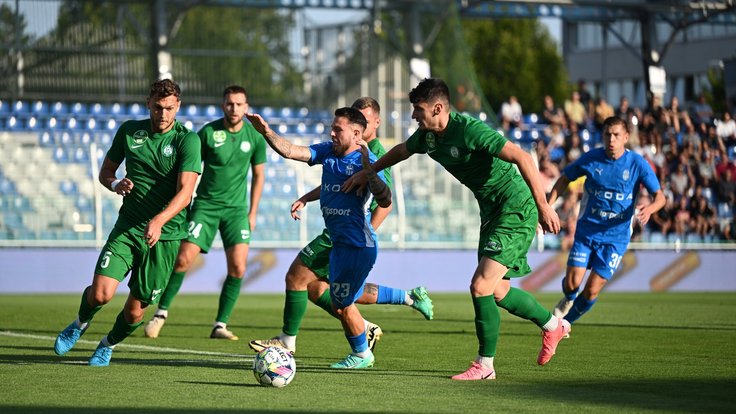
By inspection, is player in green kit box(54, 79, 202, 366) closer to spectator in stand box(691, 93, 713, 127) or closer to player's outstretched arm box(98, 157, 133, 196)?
player's outstretched arm box(98, 157, 133, 196)

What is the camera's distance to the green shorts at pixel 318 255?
9.85 meters

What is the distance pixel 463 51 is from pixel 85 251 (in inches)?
475

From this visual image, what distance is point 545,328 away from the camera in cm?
933

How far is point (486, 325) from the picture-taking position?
868 cm

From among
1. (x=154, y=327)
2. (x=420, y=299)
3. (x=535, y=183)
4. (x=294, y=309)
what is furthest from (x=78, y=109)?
(x=535, y=183)

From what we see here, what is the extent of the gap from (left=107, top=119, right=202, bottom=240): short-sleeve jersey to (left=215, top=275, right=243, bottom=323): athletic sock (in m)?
3.08

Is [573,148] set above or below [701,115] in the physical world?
below

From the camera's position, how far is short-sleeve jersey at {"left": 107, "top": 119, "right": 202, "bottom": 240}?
9242mm

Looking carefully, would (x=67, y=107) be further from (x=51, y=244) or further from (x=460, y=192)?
(x=460, y=192)

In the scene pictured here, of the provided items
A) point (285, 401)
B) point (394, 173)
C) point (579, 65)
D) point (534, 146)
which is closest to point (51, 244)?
point (394, 173)

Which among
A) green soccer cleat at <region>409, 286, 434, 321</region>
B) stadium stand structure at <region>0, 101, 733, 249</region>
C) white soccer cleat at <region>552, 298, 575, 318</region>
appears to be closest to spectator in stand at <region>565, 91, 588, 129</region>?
stadium stand structure at <region>0, 101, 733, 249</region>

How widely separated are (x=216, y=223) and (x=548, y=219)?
519 cm

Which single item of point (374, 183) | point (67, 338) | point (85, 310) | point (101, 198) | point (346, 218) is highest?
point (374, 183)

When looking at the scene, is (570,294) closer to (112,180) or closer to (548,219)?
(548,219)
